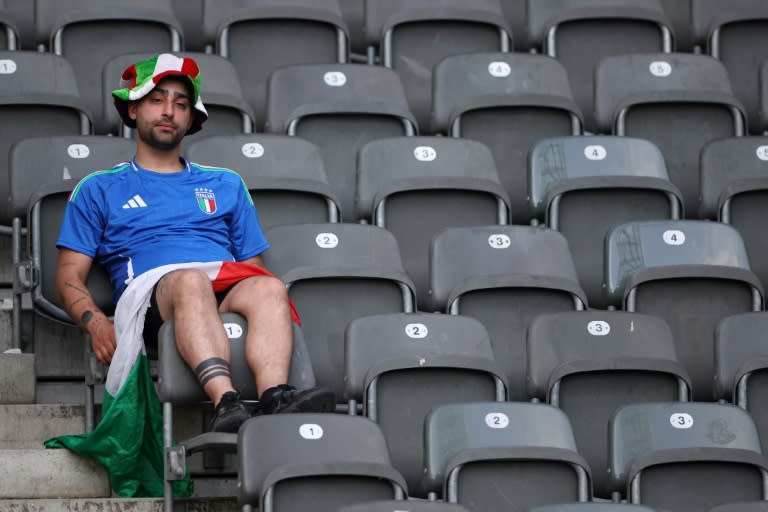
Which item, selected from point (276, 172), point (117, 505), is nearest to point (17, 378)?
point (117, 505)

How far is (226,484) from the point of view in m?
4.33

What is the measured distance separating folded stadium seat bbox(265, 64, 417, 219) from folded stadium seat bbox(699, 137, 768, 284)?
3.28 feet

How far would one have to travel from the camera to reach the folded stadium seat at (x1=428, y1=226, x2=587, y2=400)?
4691mm

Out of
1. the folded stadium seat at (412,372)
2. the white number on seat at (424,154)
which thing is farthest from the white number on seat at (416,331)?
the white number on seat at (424,154)

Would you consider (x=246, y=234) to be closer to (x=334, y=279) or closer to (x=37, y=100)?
(x=334, y=279)

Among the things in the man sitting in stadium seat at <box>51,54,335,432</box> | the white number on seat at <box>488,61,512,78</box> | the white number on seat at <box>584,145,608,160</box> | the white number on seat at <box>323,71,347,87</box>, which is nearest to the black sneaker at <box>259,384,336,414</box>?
the man sitting in stadium seat at <box>51,54,335,432</box>

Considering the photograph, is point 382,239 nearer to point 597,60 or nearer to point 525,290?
point 525,290

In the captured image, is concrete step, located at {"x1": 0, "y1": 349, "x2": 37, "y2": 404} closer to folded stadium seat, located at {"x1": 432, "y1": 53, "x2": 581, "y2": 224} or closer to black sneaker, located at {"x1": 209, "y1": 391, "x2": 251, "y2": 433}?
black sneaker, located at {"x1": 209, "y1": 391, "x2": 251, "y2": 433}

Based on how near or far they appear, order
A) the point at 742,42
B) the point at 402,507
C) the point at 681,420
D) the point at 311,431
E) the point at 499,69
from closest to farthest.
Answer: the point at 402,507 < the point at 311,431 < the point at 681,420 < the point at 499,69 < the point at 742,42

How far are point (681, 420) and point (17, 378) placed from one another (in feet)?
5.86

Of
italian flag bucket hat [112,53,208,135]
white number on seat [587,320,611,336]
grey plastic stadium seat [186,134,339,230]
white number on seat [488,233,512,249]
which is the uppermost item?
italian flag bucket hat [112,53,208,135]

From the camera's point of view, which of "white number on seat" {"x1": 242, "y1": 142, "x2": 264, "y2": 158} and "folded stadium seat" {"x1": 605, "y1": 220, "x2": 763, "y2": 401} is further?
"white number on seat" {"x1": 242, "y1": 142, "x2": 264, "y2": 158}

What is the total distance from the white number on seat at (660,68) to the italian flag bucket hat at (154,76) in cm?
189

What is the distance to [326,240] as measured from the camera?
470 centimetres
